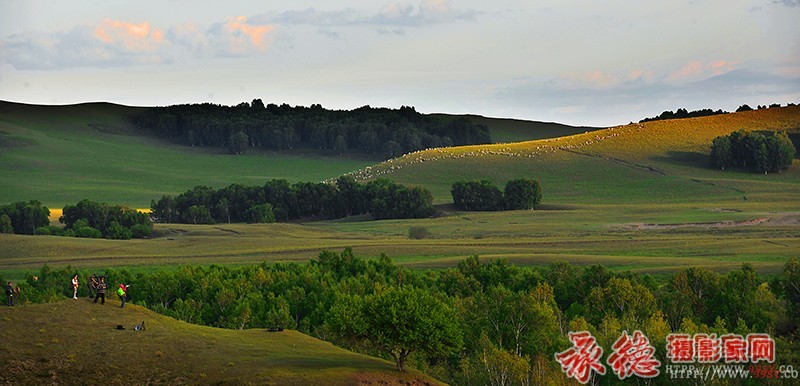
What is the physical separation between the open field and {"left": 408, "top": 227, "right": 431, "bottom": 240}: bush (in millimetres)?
102999

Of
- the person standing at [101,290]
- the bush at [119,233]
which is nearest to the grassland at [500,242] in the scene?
the bush at [119,233]

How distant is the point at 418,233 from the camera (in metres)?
175

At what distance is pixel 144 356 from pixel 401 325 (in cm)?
1509

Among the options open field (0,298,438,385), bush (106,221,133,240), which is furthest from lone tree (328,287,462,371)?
bush (106,221,133,240)

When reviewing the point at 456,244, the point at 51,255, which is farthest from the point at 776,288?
the point at 51,255

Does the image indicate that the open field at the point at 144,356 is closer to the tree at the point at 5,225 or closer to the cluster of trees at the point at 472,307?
the cluster of trees at the point at 472,307

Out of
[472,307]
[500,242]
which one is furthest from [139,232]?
[472,307]

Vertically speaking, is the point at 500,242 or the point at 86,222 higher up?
the point at 86,222

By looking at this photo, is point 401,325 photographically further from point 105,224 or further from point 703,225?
point 105,224

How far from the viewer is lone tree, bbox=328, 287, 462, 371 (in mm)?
69062

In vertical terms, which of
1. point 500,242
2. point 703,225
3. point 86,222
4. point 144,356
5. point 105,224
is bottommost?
point 703,225

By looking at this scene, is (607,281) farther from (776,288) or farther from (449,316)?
(449,316)

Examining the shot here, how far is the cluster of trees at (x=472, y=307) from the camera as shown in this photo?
71375mm

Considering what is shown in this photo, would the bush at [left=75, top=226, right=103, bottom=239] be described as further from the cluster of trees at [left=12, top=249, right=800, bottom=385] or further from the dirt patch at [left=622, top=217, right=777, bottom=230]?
the dirt patch at [left=622, top=217, right=777, bottom=230]
